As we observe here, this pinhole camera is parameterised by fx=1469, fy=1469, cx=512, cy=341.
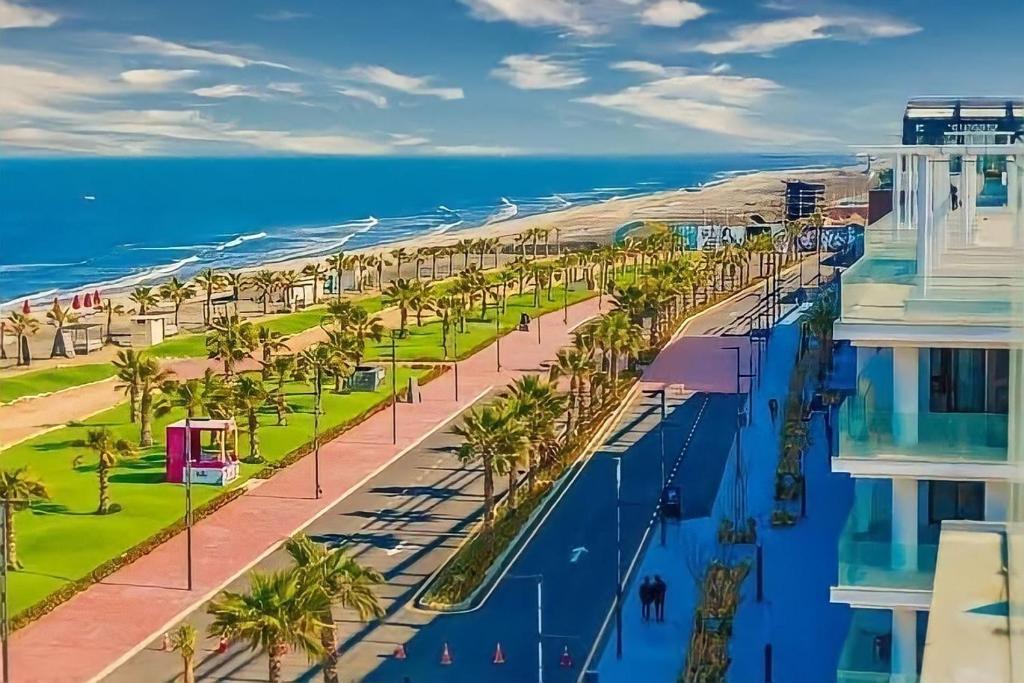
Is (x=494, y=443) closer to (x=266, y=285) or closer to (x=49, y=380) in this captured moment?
(x=49, y=380)

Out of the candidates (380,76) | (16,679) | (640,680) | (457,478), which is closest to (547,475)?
(457,478)

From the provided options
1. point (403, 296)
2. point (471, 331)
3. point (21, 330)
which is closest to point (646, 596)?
point (403, 296)

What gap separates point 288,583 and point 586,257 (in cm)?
5025

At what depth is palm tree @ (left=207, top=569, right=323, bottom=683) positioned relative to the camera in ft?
45.6

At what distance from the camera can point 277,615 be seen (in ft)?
45.9

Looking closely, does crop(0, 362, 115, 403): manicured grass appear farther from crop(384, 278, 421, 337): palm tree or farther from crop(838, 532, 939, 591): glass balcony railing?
crop(838, 532, 939, 591): glass balcony railing

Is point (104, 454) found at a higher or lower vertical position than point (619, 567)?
higher

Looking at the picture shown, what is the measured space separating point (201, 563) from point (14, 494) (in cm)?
284

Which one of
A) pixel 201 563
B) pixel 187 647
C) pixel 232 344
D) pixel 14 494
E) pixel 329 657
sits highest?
pixel 232 344

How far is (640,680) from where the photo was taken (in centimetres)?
1675

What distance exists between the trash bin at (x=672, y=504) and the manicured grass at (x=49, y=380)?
19.1 m

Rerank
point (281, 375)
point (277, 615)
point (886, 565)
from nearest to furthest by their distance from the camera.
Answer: point (886, 565) → point (277, 615) → point (281, 375)

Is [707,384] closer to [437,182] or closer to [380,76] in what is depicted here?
[380,76]

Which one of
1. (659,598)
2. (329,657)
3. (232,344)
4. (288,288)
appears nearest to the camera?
(329,657)
